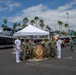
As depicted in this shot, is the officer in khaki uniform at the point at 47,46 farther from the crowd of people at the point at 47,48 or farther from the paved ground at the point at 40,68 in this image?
the paved ground at the point at 40,68

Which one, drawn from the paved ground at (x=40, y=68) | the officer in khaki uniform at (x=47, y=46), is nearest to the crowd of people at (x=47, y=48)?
the officer in khaki uniform at (x=47, y=46)

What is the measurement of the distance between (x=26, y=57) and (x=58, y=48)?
287cm

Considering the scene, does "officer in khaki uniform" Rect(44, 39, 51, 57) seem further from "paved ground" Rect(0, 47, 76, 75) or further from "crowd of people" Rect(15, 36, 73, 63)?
"paved ground" Rect(0, 47, 76, 75)

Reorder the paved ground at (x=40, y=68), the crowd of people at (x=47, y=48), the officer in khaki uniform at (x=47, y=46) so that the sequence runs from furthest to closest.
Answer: the officer in khaki uniform at (x=47, y=46) < the crowd of people at (x=47, y=48) < the paved ground at (x=40, y=68)

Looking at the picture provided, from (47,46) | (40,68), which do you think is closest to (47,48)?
(47,46)

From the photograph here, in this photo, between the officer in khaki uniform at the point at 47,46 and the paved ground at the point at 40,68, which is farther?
the officer in khaki uniform at the point at 47,46

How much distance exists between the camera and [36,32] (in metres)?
19.9

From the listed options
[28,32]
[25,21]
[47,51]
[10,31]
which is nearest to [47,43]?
[47,51]

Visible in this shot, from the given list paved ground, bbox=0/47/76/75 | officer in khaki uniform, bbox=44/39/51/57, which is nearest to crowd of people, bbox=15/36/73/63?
officer in khaki uniform, bbox=44/39/51/57

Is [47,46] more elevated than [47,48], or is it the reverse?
[47,46]

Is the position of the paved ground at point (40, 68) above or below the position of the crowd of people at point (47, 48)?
below

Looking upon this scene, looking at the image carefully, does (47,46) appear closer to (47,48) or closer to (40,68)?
(47,48)

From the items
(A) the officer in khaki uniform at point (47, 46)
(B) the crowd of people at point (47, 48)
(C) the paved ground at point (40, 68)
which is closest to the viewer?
(C) the paved ground at point (40, 68)

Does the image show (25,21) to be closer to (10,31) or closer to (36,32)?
(10,31)
